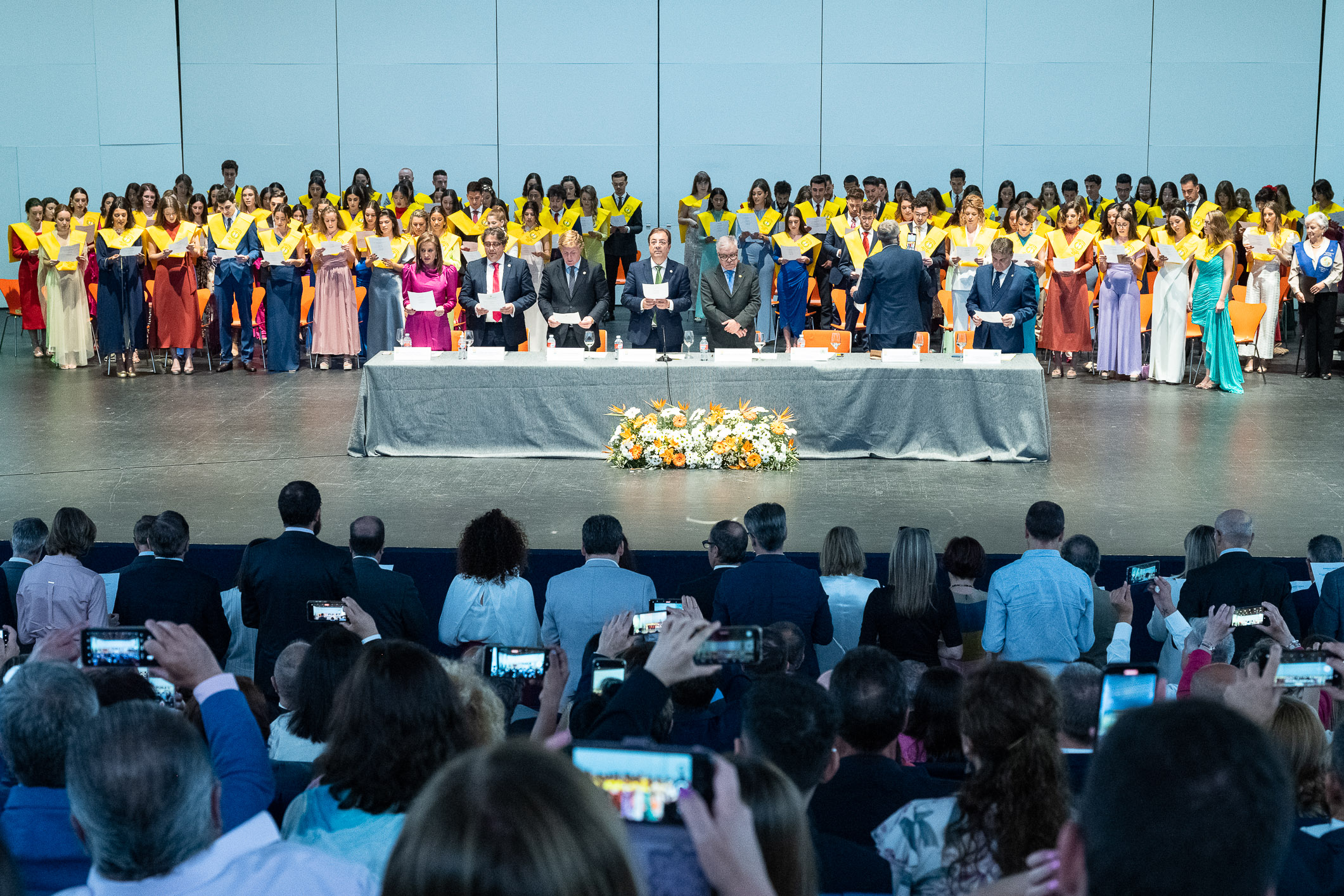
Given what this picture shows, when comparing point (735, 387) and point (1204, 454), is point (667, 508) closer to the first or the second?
point (735, 387)


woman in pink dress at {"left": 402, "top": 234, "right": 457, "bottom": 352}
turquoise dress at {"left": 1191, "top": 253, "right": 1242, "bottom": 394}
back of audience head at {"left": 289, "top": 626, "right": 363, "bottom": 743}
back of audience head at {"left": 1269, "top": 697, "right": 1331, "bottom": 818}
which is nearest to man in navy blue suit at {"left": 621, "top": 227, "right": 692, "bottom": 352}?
woman in pink dress at {"left": 402, "top": 234, "right": 457, "bottom": 352}

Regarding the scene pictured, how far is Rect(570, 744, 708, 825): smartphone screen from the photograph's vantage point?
1609mm

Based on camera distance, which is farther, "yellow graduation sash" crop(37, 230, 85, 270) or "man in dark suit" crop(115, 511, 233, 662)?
"yellow graduation sash" crop(37, 230, 85, 270)

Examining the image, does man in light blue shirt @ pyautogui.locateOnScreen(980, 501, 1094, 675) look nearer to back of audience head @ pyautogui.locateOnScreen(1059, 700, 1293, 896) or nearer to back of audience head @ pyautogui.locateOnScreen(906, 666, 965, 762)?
back of audience head @ pyautogui.locateOnScreen(906, 666, 965, 762)

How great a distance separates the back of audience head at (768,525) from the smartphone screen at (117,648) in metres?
2.34

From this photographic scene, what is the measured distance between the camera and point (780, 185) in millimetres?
15789

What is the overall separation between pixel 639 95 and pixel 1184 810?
60.4 feet

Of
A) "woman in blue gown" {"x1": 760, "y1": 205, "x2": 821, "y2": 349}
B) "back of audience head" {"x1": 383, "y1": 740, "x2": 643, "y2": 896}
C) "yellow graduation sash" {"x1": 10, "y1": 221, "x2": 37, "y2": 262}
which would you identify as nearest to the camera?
"back of audience head" {"x1": 383, "y1": 740, "x2": 643, "y2": 896}

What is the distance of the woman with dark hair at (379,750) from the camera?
2.32 metres

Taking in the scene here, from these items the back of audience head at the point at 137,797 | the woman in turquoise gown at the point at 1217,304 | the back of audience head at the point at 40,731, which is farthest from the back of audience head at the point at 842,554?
the woman in turquoise gown at the point at 1217,304

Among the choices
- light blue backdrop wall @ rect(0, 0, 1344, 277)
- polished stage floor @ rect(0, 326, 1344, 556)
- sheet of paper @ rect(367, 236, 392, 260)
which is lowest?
polished stage floor @ rect(0, 326, 1344, 556)

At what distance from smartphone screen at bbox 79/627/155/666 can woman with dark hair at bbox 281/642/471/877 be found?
863 millimetres

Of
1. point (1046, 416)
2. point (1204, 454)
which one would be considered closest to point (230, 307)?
point (1046, 416)

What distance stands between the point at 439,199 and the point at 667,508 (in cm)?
917
